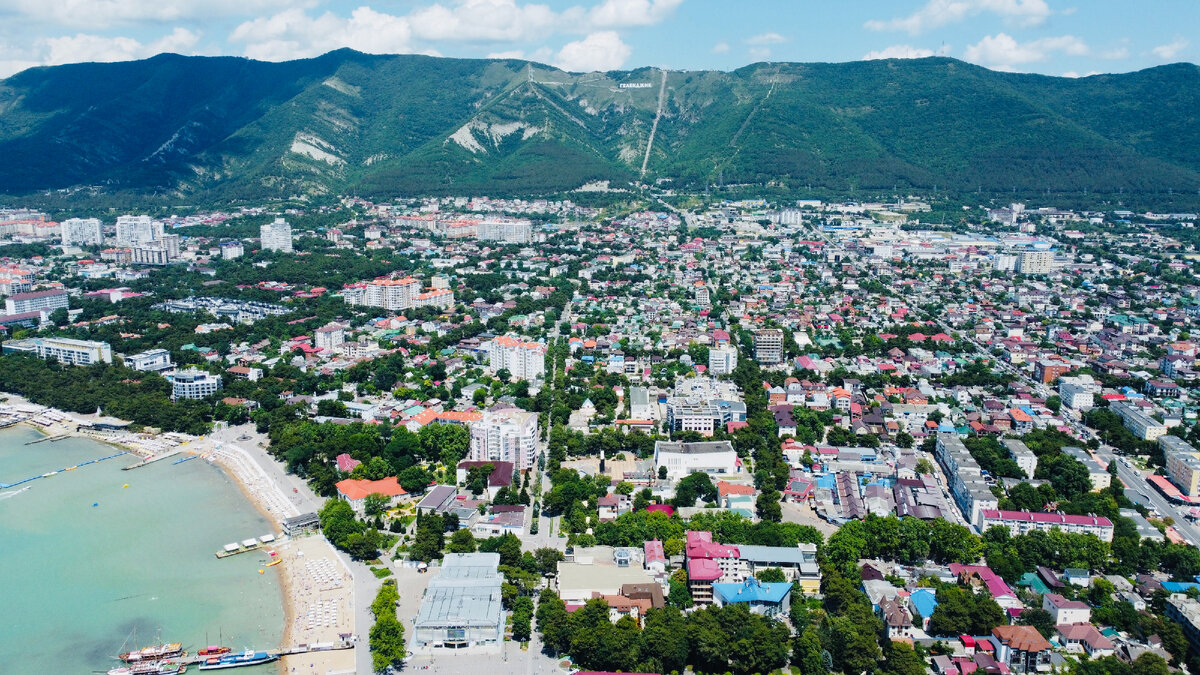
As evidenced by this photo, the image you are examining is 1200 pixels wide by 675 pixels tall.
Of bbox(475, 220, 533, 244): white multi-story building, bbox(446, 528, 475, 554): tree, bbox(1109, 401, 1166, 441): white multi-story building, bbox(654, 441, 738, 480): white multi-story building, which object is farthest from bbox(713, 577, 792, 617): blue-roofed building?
bbox(475, 220, 533, 244): white multi-story building

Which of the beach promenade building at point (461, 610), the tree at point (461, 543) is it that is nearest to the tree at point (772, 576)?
the beach promenade building at point (461, 610)

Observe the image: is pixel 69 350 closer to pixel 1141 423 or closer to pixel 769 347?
pixel 769 347

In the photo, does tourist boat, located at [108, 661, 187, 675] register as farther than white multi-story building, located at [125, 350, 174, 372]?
No

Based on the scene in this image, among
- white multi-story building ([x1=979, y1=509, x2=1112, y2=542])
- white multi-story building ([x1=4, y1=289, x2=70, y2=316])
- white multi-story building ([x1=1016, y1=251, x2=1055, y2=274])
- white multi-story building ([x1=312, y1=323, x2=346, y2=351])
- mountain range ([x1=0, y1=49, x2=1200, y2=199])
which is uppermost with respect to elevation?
mountain range ([x1=0, y1=49, x2=1200, y2=199])

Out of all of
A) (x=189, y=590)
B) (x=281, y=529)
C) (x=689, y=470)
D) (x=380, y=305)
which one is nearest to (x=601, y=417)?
(x=689, y=470)

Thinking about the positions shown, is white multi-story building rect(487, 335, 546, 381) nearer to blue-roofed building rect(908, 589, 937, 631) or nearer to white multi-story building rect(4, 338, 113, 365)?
white multi-story building rect(4, 338, 113, 365)

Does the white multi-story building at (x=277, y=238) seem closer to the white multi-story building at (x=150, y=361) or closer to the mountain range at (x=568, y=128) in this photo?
the mountain range at (x=568, y=128)
